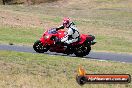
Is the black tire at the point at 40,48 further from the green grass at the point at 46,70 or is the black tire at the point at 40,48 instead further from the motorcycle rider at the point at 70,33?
the green grass at the point at 46,70

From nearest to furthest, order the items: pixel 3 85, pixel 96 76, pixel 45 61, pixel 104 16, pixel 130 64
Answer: pixel 96 76
pixel 3 85
pixel 45 61
pixel 130 64
pixel 104 16

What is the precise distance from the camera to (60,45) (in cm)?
2394

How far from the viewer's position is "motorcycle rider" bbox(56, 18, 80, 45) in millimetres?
23172

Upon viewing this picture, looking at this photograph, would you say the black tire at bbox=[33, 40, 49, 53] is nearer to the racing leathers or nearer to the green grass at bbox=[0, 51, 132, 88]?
the racing leathers

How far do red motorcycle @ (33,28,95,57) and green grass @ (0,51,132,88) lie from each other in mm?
1880

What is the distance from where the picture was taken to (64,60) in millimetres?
20906

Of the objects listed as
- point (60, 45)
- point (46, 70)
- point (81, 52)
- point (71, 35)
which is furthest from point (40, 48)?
point (46, 70)

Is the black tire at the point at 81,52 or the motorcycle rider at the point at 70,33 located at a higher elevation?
the motorcycle rider at the point at 70,33

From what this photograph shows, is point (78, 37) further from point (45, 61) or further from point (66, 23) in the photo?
point (45, 61)

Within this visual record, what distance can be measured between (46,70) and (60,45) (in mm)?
6539

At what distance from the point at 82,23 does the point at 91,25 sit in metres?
1.50

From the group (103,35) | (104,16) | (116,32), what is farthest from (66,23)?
(104,16)

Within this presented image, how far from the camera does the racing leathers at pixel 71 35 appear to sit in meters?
23.3

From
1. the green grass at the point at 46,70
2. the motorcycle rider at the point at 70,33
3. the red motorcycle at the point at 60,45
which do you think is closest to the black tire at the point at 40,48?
the red motorcycle at the point at 60,45
